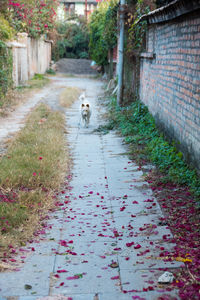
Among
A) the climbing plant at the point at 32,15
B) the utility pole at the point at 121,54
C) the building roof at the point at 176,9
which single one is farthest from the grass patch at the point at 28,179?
the climbing plant at the point at 32,15

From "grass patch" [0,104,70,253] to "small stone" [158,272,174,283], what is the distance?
145 cm

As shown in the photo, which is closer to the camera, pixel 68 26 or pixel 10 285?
pixel 10 285

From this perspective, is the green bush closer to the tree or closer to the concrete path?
the tree

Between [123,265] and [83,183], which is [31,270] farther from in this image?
[83,183]

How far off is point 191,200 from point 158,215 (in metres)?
0.53

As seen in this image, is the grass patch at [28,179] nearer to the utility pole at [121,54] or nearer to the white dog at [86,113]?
the white dog at [86,113]

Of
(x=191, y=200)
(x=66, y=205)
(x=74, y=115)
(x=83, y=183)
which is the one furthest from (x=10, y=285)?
(x=74, y=115)

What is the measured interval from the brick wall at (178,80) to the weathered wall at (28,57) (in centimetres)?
776

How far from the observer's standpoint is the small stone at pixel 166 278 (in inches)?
114

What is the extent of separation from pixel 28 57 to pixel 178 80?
1624cm

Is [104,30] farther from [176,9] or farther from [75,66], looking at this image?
[75,66]

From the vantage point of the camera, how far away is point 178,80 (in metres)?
6.47

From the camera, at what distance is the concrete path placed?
114 inches

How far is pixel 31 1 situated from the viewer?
20.5 metres
